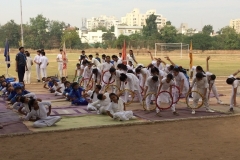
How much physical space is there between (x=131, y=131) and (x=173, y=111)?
2.41 metres

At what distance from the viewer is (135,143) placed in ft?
25.0

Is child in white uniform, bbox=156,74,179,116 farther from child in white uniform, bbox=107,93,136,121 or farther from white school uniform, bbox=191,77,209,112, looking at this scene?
child in white uniform, bbox=107,93,136,121

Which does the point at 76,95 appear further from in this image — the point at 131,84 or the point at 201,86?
the point at 201,86

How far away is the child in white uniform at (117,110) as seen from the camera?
9.77m

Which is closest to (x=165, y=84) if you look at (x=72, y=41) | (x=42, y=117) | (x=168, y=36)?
(x=42, y=117)

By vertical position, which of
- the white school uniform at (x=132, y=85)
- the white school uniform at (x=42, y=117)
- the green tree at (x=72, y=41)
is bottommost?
the white school uniform at (x=42, y=117)

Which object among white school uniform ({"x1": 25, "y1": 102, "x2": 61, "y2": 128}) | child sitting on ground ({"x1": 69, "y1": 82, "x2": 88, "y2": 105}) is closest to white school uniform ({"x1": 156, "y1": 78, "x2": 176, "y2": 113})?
child sitting on ground ({"x1": 69, "y1": 82, "x2": 88, "y2": 105})

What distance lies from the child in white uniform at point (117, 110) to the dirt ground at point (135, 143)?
65cm

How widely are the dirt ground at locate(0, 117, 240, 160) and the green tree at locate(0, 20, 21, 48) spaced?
7322cm

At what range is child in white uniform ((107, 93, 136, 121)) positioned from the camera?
9773 millimetres

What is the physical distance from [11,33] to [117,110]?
7549cm

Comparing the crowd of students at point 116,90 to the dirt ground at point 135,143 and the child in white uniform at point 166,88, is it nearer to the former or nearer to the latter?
the child in white uniform at point 166,88

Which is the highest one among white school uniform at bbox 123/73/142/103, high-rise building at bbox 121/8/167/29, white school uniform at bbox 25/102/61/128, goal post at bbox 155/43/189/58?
high-rise building at bbox 121/8/167/29

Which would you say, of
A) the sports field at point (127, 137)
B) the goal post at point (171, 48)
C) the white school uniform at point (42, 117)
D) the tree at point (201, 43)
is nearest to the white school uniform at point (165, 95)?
the sports field at point (127, 137)
